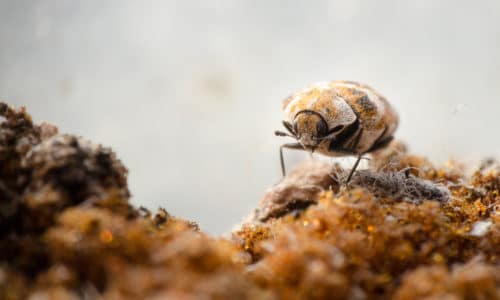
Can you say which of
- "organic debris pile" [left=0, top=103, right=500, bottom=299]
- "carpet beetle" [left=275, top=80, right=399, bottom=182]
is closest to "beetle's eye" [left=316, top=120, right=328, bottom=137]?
"carpet beetle" [left=275, top=80, right=399, bottom=182]

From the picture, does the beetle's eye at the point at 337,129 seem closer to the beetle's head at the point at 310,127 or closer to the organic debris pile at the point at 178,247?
the beetle's head at the point at 310,127

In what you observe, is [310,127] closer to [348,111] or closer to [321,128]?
[321,128]

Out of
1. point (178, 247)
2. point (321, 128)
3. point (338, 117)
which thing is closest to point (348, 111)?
point (338, 117)

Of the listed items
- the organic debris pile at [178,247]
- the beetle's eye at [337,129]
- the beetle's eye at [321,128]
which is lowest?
the organic debris pile at [178,247]

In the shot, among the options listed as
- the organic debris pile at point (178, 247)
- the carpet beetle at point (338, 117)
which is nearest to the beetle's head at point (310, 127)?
the carpet beetle at point (338, 117)

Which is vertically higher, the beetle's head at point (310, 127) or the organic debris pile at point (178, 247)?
the beetle's head at point (310, 127)

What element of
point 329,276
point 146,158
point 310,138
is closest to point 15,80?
point 146,158

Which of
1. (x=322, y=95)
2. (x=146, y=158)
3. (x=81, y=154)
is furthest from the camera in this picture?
(x=146, y=158)

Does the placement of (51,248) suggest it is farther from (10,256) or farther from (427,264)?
(427,264)
